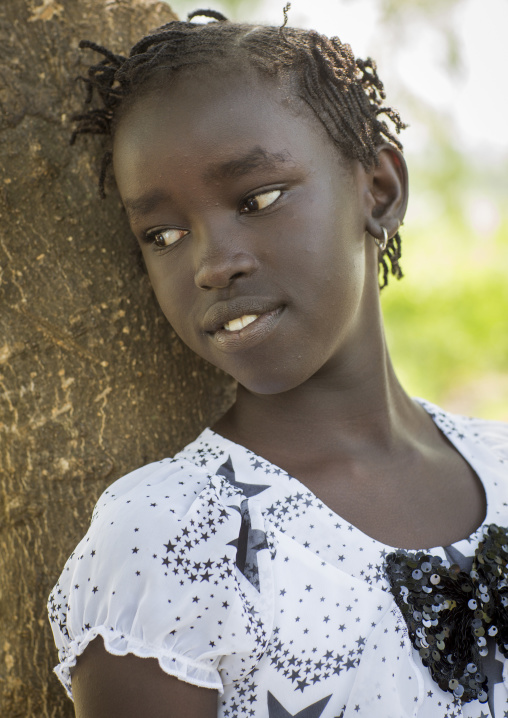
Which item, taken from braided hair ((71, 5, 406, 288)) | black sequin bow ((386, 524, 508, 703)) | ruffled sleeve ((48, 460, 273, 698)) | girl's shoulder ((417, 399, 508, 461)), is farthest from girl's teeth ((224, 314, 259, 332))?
girl's shoulder ((417, 399, 508, 461))

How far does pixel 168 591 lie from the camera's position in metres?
1.33

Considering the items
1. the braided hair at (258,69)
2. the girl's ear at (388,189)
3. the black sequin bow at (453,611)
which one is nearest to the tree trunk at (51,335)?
the braided hair at (258,69)

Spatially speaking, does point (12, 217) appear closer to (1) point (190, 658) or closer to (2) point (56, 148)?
(2) point (56, 148)

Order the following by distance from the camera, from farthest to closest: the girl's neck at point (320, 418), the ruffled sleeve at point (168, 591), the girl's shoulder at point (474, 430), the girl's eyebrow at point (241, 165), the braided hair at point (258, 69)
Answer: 1. the girl's shoulder at point (474, 430)
2. the girl's neck at point (320, 418)
3. the braided hair at point (258, 69)
4. the girl's eyebrow at point (241, 165)
5. the ruffled sleeve at point (168, 591)

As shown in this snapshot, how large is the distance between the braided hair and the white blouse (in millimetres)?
774

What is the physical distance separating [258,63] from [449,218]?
483 cm

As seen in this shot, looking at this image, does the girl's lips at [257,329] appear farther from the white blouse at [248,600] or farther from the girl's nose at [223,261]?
the white blouse at [248,600]

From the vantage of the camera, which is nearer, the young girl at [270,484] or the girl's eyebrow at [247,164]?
the young girl at [270,484]

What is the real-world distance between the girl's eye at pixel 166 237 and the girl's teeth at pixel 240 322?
214 millimetres

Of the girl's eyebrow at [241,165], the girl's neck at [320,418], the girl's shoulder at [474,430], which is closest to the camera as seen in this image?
the girl's eyebrow at [241,165]

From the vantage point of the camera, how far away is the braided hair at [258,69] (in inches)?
62.2

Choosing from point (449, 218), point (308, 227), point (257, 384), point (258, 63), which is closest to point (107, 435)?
point (257, 384)

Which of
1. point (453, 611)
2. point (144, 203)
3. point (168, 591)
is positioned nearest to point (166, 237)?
point (144, 203)

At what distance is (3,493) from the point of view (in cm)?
178
